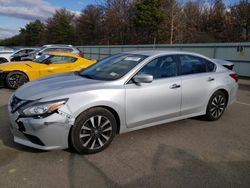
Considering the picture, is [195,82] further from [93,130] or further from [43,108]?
[43,108]

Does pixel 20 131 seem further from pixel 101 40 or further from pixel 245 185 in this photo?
pixel 101 40

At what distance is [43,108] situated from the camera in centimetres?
309

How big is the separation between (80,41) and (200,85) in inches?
2068

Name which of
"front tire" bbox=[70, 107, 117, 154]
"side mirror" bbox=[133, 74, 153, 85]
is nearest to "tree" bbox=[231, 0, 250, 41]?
"side mirror" bbox=[133, 74, 153, 85]

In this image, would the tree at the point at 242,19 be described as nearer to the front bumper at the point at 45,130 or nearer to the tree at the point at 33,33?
the front bumper at the point at 45,130

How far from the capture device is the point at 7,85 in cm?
828

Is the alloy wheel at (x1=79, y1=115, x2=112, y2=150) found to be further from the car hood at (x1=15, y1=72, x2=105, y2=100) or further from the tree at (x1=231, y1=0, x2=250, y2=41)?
the tree at (x1=231, y1=0, x2=250, y2=41)

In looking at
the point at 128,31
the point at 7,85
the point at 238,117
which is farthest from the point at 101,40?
the point at 238,117

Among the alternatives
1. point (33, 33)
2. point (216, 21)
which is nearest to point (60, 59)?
point (216, 21)

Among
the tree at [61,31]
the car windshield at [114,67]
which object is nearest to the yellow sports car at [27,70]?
the car windshield at [114,67]

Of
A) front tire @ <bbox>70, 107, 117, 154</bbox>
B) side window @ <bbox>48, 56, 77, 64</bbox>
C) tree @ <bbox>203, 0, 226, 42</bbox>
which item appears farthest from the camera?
tree @ <bbox>203, 0, 226, 42</bbox>

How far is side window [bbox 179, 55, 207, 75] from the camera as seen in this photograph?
4426 millimetres

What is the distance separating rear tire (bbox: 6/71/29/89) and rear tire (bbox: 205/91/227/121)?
20.6 ft

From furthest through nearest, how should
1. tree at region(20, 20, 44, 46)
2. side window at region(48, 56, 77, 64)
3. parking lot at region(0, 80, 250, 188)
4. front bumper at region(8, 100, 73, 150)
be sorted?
tree at region(20, 20, 44, 46) < side window at region(48, 56, 77, 64) < front bumper at region(8, 100, 73, 150) < parking lot at region(0, 80, 250, 188)
